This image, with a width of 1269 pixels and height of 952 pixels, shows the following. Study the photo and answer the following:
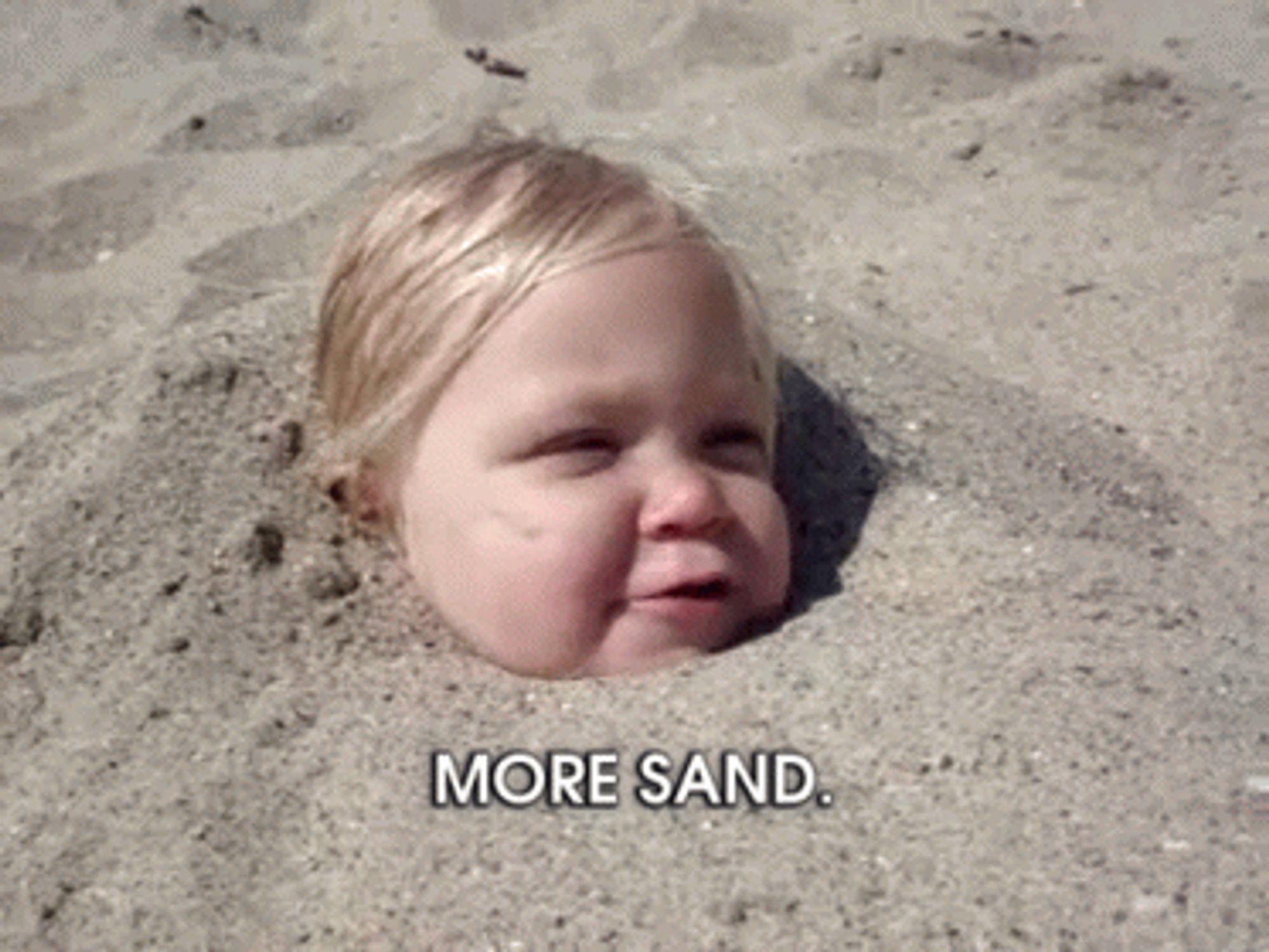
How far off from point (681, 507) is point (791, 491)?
1.45 feet

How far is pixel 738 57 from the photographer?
354 cm

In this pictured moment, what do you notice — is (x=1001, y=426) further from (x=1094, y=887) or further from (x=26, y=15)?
(x=26, y=15)

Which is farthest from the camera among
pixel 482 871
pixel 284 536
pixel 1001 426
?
pixel 1001 426

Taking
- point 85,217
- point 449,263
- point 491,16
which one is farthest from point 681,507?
point 491,16

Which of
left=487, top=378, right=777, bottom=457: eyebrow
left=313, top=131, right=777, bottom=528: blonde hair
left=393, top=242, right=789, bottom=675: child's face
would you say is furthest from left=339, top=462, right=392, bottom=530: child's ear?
left=487, top=378, right=777, bottom=457: eyebrow

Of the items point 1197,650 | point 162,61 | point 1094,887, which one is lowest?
point 162,61

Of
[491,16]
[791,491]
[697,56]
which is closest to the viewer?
[791,491]

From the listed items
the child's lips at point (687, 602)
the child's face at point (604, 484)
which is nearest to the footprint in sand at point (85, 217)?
the child's face at point (604, 484)

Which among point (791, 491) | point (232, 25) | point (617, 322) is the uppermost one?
point (617, 322)

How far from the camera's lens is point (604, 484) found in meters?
1.95

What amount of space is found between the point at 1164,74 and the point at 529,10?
50.6 inches

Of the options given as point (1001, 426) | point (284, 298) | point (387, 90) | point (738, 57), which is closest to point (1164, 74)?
point (738, 57)

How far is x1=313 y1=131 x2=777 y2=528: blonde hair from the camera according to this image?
6.66ft

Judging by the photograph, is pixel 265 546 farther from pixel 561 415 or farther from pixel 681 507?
pixel 681 507
